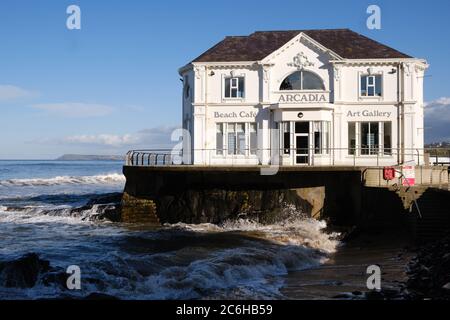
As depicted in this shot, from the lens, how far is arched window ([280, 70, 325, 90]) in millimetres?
28844

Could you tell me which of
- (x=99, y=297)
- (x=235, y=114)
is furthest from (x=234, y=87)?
(x=99, y=297)

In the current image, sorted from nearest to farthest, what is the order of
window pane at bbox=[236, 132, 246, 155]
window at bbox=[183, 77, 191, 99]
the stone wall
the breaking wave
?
the stone wall < window pane at bbox=[236, 132, 246, 155] < window at bbox=[183, 77, 191, 99] < the breaking wave

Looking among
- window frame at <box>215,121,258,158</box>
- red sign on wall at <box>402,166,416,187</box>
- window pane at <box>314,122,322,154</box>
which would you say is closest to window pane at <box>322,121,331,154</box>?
window pane at <box>314,122,322,154</box>

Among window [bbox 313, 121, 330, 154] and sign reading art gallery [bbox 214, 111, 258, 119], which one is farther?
sign reading art gallery [bbox 214, 111, 258, 119]

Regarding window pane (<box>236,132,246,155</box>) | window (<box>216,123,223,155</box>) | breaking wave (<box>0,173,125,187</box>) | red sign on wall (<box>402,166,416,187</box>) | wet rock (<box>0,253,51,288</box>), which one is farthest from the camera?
breaking wave (<box>0,173,125,187</box>)

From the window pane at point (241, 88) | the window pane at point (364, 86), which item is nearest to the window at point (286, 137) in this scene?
the window pane at point (241, 88)

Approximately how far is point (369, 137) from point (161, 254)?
51.7 feet

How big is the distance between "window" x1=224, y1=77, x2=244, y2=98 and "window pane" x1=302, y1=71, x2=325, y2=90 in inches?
135

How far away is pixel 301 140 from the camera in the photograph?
28.3m

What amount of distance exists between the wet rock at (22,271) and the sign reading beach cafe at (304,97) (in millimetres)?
17498

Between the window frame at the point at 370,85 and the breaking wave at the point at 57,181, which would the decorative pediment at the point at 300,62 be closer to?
the window frame at the point at 370,85

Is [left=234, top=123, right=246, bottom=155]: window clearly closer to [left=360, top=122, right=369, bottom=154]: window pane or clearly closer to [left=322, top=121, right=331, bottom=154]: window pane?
[left=322, top=121, right=331, bottom=154]: window pane

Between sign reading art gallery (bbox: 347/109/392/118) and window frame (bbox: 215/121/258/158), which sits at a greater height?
sign reading art gallery (bbox: 347/109/392/118)
